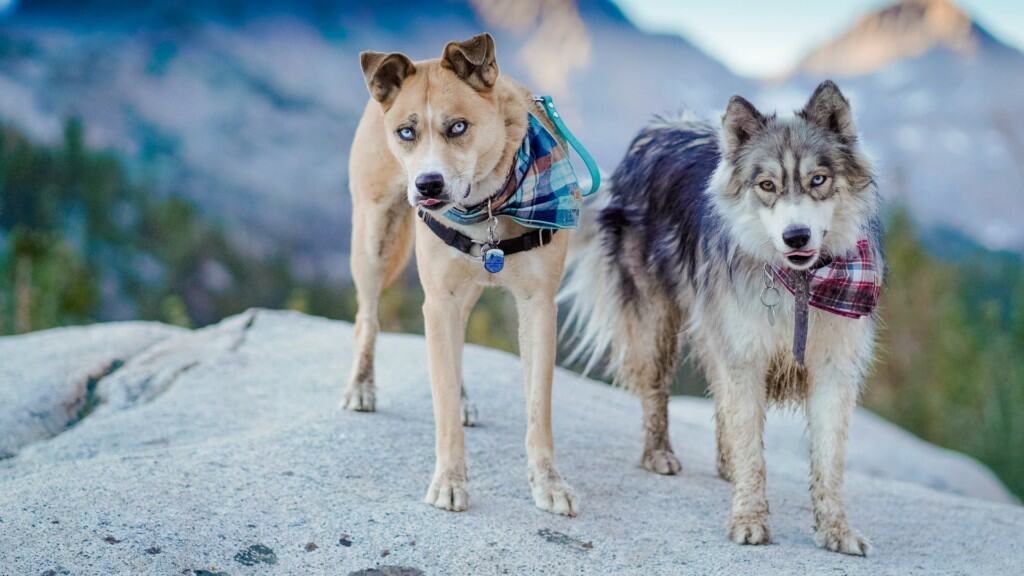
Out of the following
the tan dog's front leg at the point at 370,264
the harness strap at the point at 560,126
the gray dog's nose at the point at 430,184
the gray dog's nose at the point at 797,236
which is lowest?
the tan dog's front leg at the point at 370,264

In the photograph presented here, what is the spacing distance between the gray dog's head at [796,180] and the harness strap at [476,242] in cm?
84

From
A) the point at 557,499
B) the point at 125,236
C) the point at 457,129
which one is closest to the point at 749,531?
the point at 557,499

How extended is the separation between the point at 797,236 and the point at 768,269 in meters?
0.51

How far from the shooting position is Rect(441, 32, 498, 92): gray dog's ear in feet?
14.1

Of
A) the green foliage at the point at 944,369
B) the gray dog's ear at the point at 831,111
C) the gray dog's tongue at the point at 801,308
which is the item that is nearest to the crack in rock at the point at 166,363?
the gray dog's tongue at the point at 801,308

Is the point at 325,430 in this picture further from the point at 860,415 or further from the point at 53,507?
the point at 860,415

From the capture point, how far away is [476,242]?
14.6 feet

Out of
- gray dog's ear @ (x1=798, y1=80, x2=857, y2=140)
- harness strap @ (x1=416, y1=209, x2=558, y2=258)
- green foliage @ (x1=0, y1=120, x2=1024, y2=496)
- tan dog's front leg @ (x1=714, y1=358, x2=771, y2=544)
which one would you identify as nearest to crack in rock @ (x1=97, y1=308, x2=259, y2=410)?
harness strap @ (x1=416, y1=209, x2=558, y2=258)

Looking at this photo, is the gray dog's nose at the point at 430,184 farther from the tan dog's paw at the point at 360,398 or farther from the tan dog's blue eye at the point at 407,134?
the tan dog's paw at the point at 360,398

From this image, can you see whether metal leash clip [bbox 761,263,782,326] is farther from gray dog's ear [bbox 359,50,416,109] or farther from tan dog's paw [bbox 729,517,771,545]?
gray dog's ear [bbox 359,50,416,109]

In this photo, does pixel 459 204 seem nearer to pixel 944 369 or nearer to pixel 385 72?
pixel 385 72

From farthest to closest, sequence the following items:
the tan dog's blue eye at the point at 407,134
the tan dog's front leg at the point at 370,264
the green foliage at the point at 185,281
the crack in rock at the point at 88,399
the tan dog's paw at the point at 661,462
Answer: the green foliage at the point at 185,281, the crack in rock at the point at 88,399, the tan dog's front leg at the point at 370,264, the tan dog's paw at the point at 661,462, the tan dog's blue eye at the point at 407,134

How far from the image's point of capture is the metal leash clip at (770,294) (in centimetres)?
436

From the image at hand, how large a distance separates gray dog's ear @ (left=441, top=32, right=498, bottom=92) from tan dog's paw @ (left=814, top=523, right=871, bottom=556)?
2512 millimetres
